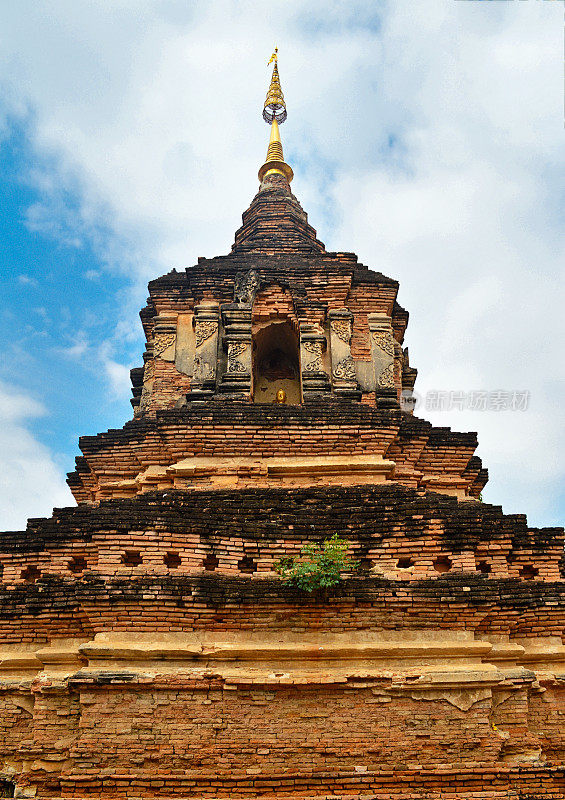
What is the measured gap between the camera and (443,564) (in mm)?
9195

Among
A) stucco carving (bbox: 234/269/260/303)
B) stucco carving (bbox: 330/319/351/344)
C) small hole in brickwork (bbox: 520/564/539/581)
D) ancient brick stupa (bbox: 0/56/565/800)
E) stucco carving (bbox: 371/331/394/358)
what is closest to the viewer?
ancient brick stupa (bbox: 0/56/565/800)

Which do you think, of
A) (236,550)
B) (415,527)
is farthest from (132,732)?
(415,527)

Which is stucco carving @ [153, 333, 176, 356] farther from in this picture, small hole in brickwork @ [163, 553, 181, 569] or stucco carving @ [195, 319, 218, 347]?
small hole in brickwork @ [163, 553, 181, 569]

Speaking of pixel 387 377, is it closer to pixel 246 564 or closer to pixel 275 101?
pixel 246 564

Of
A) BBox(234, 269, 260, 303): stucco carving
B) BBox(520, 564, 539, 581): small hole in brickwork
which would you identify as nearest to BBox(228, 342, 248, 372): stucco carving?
BBox(234, 269, 260, 303): stucco carving

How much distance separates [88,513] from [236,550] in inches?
92.9

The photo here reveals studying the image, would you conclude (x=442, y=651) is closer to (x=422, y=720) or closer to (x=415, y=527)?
(x=422, y=720)

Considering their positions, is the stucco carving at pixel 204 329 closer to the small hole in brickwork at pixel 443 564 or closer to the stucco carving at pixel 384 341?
the stucco carving at pixel 384 341

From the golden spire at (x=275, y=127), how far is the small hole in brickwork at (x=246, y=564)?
1418 cm

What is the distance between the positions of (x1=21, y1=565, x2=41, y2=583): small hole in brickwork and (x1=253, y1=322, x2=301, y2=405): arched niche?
6050 mm

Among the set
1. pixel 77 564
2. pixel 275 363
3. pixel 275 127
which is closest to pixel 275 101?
pixel 275 127

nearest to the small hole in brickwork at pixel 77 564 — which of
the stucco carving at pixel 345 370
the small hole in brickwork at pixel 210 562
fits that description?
the small hole in brickwork at pixel 210 562

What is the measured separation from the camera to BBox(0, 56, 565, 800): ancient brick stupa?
794 cm

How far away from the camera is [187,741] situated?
25.9 ft
